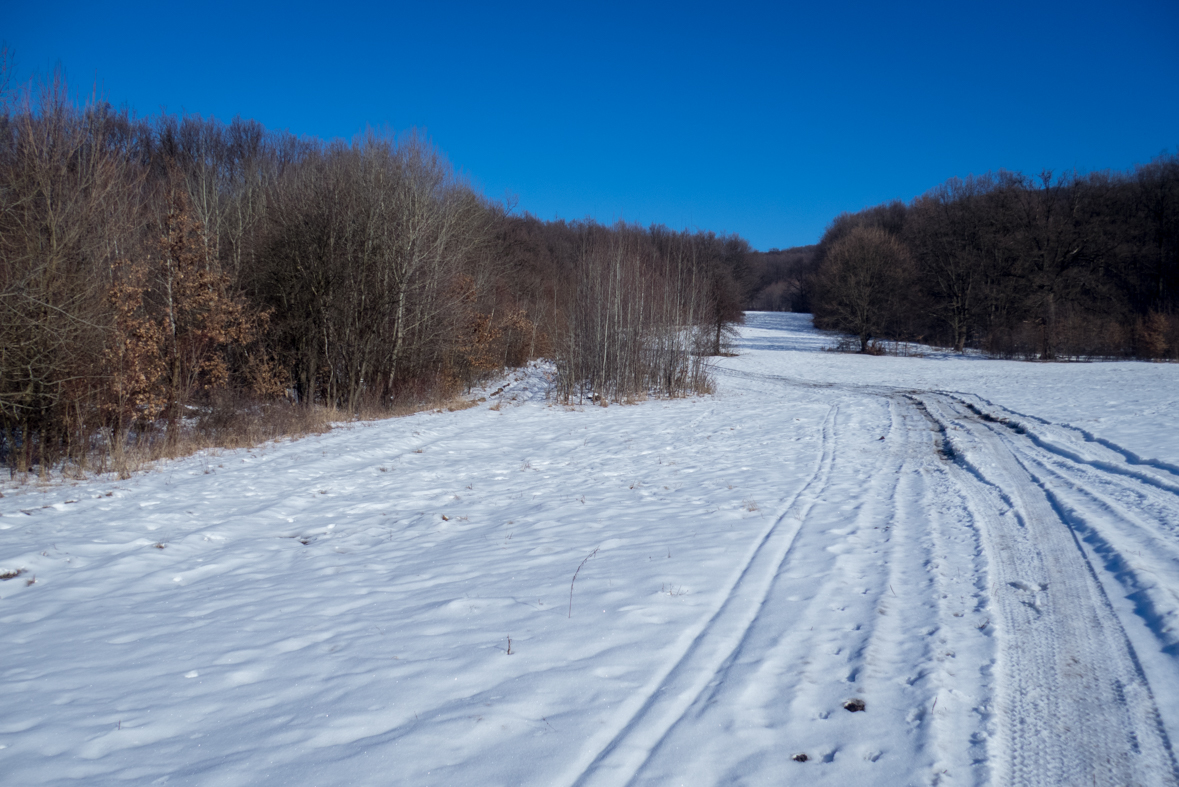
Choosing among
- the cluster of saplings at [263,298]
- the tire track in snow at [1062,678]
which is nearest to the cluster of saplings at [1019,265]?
the cluster of saplings at [263,298]

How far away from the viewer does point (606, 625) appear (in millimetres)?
4266

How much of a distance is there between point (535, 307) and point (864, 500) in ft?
81.6

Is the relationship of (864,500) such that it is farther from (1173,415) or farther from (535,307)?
(535,307)

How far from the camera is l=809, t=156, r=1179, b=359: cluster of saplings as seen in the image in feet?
146

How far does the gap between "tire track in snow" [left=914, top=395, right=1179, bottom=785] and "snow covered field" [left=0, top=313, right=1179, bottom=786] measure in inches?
0.7

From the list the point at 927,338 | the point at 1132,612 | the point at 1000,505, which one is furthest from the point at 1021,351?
the point at 1132,612

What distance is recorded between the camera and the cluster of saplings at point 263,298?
979 centimetres

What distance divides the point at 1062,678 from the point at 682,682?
2008 millimetres

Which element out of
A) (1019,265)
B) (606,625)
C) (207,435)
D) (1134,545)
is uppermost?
(1019,265)

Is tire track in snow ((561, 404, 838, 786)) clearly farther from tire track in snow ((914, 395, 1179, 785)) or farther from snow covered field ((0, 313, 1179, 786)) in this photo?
tire track in snow ((914, 395, 1179, 785))

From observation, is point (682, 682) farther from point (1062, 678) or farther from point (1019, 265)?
point (1019, 265)

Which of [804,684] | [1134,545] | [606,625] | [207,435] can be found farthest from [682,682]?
[207,435]

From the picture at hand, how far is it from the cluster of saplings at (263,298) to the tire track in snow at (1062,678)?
11555 mm

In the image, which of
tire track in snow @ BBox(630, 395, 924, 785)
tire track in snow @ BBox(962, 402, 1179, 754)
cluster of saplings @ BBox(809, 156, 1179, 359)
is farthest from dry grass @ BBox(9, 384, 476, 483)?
cluster of saplings @ BBox(809, 156, 1179, 359)
